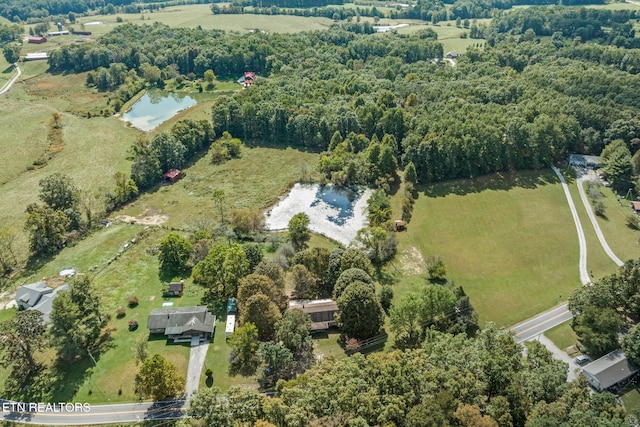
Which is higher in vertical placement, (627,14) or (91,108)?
(627,14)

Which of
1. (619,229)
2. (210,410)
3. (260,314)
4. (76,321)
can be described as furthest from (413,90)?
(210,410)

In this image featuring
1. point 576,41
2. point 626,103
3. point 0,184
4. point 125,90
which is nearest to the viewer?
point 0,184

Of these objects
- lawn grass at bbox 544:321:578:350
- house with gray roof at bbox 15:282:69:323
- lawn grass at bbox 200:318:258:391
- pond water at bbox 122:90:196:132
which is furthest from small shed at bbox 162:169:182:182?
lawn grass at bbox 544:321:578:350

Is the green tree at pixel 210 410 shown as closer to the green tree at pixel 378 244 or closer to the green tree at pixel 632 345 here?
the green tree at pixel 378 244

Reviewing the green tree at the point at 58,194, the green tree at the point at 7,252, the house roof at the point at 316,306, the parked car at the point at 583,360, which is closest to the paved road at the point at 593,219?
the parked car at the point at 583,360

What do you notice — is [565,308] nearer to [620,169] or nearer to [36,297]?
[620,169]

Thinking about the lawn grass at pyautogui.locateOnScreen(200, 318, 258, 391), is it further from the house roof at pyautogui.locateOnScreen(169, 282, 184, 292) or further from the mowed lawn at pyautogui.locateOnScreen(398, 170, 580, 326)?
the mowed lawn at pyautogui.locateOnScreen(398, 170, 580, 326)

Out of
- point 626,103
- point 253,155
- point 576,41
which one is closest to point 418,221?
point 253,155

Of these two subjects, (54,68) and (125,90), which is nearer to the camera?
(125,90)

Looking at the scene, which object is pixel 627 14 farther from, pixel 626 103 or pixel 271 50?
pixel 271 50
